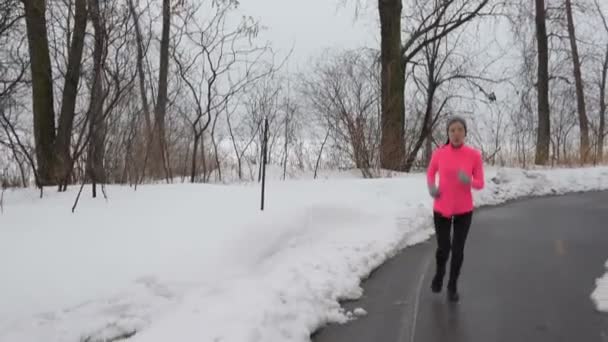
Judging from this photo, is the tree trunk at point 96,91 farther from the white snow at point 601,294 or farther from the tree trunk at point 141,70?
the white snow at point 601,294

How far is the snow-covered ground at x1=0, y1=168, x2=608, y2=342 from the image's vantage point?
14.0 ft

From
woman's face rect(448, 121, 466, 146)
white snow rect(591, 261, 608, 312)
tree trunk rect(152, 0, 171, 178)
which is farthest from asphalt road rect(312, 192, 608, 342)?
tree trunk rect(152, 0, 171, 178)

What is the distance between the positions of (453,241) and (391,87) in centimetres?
1194

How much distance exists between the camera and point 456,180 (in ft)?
18.4

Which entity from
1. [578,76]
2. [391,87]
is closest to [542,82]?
[578,76]

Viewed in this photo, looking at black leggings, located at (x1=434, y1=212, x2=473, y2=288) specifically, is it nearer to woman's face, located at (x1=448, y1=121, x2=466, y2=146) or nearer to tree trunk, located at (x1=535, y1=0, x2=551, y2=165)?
woman's face, located at (x1=448, y1=121, x2=466, y2=146)

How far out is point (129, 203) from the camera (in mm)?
7820

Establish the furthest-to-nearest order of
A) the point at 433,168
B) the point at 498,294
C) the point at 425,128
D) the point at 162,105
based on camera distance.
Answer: the point at 425,128 → the point at 162,105 → the point at 433,168 → the point at 498,294

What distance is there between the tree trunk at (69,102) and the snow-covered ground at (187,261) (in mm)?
1347

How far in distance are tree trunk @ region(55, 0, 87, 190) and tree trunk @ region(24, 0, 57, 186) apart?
0.19 meters

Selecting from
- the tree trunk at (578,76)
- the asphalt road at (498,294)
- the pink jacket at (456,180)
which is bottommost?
the asphalt road at (498,294)

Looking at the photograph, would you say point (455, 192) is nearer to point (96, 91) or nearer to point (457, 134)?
point (457, 134)

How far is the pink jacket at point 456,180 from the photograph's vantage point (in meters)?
5.58

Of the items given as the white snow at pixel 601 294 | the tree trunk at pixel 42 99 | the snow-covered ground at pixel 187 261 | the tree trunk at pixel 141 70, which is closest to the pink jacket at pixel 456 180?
the snow-covered ground at pixel 187 261
